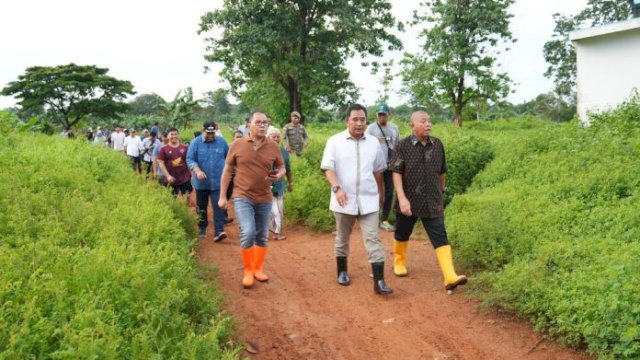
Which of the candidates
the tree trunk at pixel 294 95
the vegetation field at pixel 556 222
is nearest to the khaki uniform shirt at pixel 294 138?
the vegetation field at pixel 556 222

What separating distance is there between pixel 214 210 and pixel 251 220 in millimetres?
2357

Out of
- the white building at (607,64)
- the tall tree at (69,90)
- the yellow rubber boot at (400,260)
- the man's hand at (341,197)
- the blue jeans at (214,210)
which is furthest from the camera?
the tall tree at (69,90)

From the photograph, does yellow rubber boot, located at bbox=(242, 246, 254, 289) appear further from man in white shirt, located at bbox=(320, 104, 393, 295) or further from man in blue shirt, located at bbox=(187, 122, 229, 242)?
man in blue shirt, located at bbox=(187, 122, 229, 242)

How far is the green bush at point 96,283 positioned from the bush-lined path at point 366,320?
683mm

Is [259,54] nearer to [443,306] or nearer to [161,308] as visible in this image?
[443,306]

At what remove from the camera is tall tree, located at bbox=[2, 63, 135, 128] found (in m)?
40.9

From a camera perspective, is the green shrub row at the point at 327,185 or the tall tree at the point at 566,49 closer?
the green shrub row at the point at 327,185

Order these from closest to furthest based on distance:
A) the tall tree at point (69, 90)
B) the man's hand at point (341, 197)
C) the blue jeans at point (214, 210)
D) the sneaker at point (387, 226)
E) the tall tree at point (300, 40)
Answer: the man's hand at point (341, 197) → the blue jeans at point (214, 210) → the sneaker at point (387, 226) → the tall tree at point (300, 40) → the tall tree at point (69, 90)

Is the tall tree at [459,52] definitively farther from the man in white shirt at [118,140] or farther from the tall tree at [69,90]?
the tall tree at [69,90]

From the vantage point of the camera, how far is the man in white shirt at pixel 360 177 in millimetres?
5598

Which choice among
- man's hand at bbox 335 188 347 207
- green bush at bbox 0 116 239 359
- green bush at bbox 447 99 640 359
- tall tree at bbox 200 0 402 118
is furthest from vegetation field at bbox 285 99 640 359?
tall tree at bbox 200 0 402 118

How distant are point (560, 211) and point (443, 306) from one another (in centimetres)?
186

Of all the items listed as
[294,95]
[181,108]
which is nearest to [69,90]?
[181,108]

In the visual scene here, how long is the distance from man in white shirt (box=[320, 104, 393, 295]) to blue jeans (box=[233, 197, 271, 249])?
2.95ft
